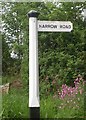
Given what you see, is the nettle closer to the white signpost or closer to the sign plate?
the white signpost

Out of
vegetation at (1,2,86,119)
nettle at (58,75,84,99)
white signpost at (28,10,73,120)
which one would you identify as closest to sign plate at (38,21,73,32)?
white signpost at (28,10,73,120)

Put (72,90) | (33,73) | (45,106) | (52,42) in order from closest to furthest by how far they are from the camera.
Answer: (33,73) < (45,106) < (72,90) < (52,42)

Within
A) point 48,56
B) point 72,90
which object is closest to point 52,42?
point 48,56

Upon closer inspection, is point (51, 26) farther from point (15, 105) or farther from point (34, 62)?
point (15, 105)

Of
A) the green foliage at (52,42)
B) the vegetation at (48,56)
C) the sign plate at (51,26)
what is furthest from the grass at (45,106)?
the sign plate at (51,26)

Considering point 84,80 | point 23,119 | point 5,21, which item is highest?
point 5,21

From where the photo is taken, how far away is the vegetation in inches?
111

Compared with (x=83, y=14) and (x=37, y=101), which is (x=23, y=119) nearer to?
(x=37, y=101)

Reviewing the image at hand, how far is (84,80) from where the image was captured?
302 centimetres

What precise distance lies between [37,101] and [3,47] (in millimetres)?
827

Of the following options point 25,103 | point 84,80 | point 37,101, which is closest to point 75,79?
point 84,80

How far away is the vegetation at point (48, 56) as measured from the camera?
2824 mm

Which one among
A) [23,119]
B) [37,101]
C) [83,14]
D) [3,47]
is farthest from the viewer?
[83,14]

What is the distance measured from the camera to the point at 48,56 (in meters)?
3.00
